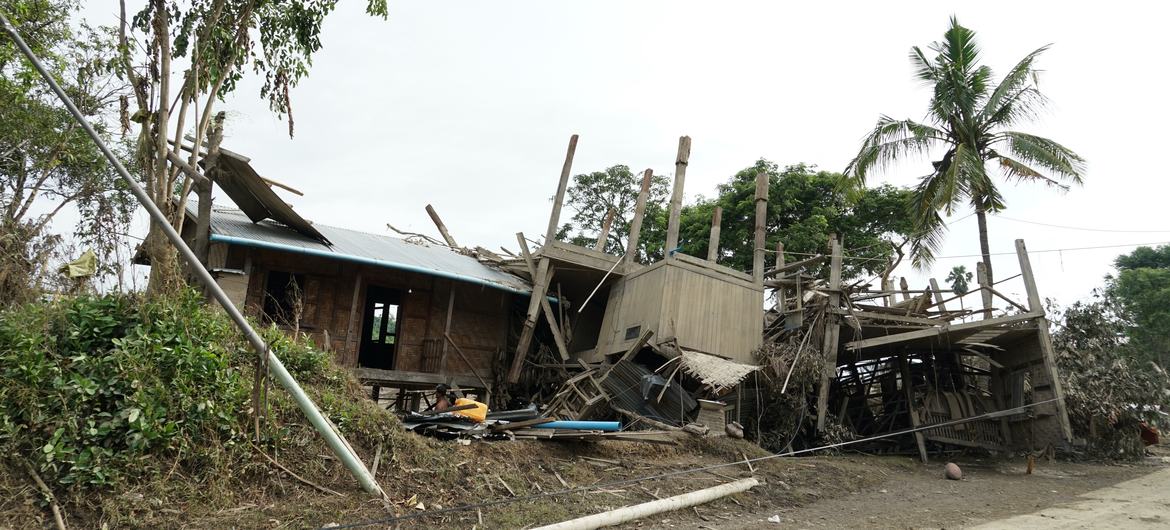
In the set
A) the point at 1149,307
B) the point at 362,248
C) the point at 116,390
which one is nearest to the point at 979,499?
the point at 116,390

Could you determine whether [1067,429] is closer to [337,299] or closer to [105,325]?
[337,299]

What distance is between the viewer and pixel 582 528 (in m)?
7.15

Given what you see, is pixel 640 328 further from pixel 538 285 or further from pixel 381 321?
pixel 381 321

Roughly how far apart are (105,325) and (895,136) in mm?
17400

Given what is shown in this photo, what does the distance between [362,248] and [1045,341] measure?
12889 mm

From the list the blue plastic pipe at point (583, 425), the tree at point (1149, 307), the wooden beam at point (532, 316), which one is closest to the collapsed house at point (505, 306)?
the wooden beam at point (532, 316)

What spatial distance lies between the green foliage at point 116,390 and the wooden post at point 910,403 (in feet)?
39.8

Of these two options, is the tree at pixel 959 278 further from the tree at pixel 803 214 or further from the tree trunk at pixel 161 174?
the tree trunk at pixel 161 174

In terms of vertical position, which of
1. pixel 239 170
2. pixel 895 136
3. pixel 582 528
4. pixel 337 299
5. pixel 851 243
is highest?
pixel 895 136

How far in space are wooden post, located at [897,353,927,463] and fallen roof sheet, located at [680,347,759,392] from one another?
4.24 metres

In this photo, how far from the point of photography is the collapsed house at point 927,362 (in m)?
13.2

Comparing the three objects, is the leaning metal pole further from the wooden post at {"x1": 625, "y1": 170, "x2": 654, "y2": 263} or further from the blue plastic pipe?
the wooden post at {"x1": 625, "y1": 170, "x2": 654, "y2": 263}

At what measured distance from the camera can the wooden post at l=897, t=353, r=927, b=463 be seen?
14055 millimetres

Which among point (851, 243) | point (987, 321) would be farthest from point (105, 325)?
point (851, 243)
